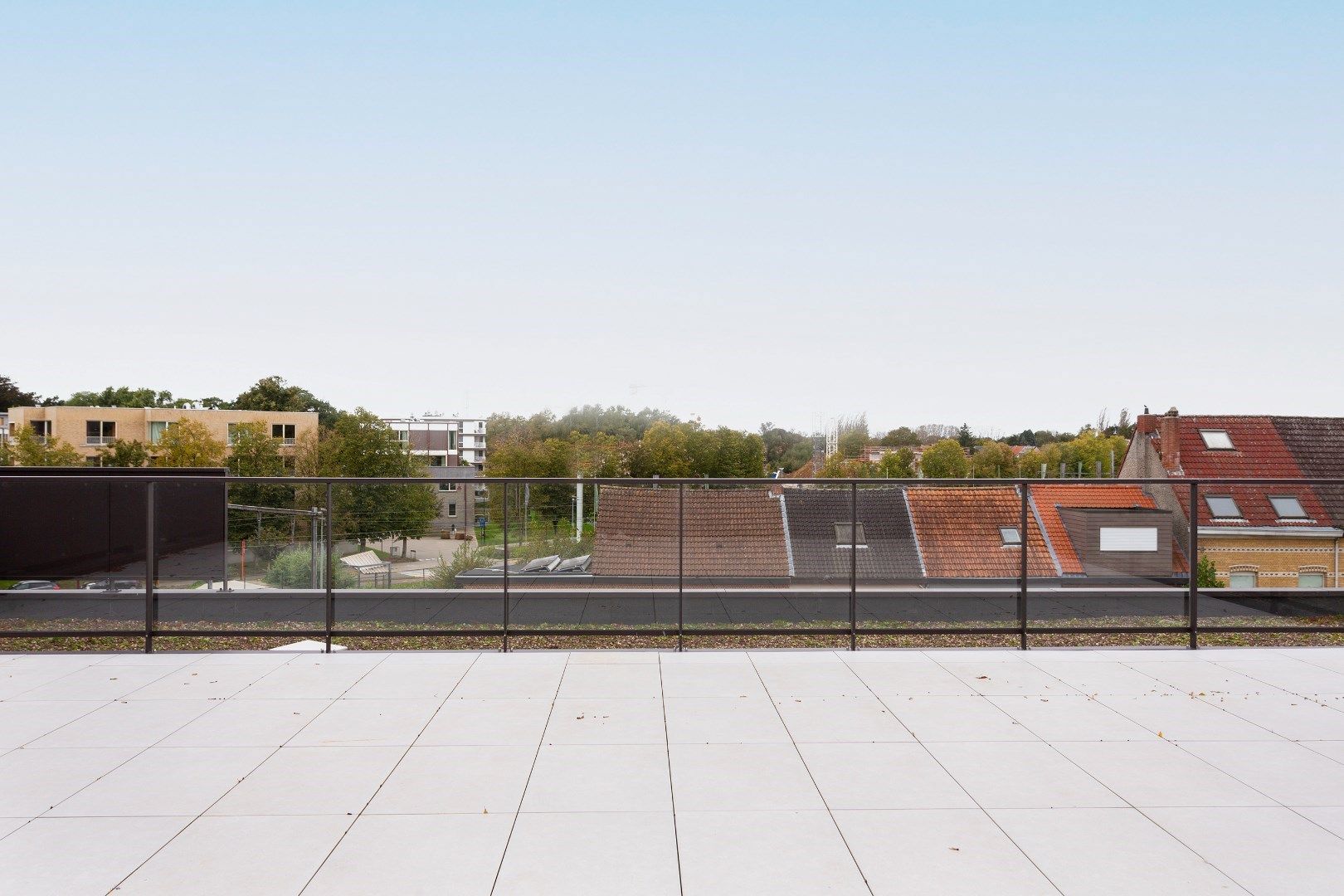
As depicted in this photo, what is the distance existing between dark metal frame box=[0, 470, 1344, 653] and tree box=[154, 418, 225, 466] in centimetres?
5841

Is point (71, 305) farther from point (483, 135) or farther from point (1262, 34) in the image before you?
point (1262, 34)

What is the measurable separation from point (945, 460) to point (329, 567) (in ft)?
281

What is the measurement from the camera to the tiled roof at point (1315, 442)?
30.5 m

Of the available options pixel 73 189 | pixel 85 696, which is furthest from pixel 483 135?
pixel 85 696

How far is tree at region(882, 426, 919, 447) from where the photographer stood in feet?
348

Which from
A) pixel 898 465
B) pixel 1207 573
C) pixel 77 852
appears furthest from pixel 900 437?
pixel 77 852

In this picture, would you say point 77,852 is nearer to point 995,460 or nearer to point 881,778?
point 881,778

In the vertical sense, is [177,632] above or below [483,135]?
below

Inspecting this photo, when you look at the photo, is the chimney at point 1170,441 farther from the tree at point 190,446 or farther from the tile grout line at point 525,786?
the tree at point 190,446

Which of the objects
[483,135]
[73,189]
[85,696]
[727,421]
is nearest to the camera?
[85,696]

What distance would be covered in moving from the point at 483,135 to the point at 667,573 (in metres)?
30.7

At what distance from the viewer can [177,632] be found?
585cm

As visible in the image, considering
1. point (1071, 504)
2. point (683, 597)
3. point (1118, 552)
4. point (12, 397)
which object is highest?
point (12, 397)

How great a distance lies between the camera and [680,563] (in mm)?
6125
